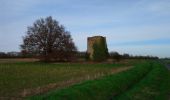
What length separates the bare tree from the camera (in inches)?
3413

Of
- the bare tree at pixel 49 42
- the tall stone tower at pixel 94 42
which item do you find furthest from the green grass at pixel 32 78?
the tall stone tower at pixel 94 42

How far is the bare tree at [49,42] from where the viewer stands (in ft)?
284

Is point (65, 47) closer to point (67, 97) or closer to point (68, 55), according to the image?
point (68, 55)

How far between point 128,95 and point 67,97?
22.2 feet

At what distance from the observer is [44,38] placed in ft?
290

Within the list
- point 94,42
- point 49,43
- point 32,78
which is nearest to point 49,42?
point 49,43

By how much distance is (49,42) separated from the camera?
88688 millimetres

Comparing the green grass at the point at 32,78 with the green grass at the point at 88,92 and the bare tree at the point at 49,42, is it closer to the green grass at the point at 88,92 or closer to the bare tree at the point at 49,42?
the green grass at the point at 88,92

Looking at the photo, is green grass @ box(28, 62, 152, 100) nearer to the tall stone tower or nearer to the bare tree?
the bare tree

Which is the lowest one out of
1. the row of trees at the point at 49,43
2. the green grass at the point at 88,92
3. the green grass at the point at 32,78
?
the green grass at the point at 88,92

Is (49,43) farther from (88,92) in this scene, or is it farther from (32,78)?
(88,92)

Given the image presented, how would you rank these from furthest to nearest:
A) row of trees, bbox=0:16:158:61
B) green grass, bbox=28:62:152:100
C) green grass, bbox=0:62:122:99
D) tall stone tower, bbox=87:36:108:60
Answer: tall stone tower, bbox=87:36:108:60 < row of trees, bbox=0:16:158:61 < green grass, bbox=0:62:122:99 < green grass, bbox=28:62:152:100

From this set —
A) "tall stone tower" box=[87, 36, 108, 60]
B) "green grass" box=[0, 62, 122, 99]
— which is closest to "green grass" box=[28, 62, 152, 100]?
"green grass" box=[0, 62, 122, 99]

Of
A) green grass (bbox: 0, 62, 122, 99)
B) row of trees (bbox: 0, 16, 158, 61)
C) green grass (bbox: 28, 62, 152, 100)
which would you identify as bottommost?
green grass (bbox: 28, 62, 152, 100)
